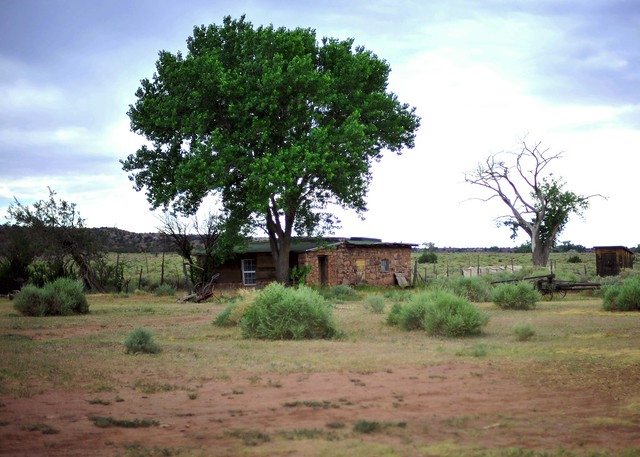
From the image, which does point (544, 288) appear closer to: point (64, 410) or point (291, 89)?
point (291, 89)

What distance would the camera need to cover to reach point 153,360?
13.0 m

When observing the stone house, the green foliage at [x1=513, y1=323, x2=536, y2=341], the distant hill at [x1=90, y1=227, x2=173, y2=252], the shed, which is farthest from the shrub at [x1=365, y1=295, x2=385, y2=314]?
the distant hill at [x1=90, y1=227, x2=173, y2=252]

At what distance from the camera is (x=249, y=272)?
41.8 m

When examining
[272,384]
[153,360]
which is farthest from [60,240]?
[272,384]

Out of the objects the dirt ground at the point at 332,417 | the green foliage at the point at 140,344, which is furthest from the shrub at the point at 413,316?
the dirt ground at the point at 332,417

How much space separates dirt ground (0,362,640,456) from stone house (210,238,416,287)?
28356 mm

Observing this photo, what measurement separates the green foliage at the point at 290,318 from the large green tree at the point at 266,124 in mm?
14875

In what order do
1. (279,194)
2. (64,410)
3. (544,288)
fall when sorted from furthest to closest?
(279,194)
(544,288)
(64,410)

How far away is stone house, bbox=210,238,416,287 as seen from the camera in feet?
132

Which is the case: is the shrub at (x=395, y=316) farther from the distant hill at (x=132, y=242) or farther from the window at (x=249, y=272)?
the distant hill at (x=132, y=242)

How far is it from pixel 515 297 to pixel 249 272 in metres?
19.8

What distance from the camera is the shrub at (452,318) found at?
1669cm

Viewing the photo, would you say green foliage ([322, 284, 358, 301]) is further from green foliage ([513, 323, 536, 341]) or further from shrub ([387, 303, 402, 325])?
green foliage ([513, 323, 536, 341])

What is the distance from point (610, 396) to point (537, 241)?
44123 millimetres
